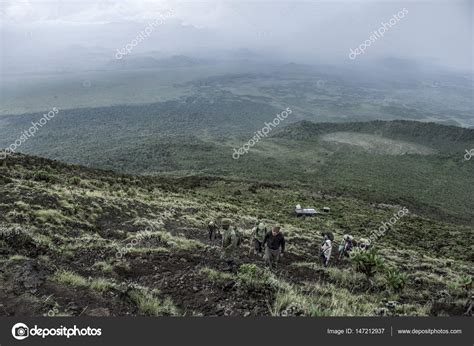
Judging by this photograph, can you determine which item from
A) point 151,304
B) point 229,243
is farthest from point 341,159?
point 151,304

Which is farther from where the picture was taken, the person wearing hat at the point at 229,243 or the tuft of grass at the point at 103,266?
the person wearing hat at the point at 229,243

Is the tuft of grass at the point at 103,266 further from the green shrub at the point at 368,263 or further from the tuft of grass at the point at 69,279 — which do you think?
the green shrub at the point at 368,263

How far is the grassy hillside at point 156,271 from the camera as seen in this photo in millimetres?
7547

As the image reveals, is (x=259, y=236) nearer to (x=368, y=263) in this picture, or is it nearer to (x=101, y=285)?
(x=368, y=263)

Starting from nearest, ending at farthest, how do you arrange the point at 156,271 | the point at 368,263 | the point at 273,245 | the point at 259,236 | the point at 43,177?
the point at 156,271 < the point at 273,245 < the point at 368,263 < the point at 259,236 < the point at 43,177

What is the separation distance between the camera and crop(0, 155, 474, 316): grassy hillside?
755 cm

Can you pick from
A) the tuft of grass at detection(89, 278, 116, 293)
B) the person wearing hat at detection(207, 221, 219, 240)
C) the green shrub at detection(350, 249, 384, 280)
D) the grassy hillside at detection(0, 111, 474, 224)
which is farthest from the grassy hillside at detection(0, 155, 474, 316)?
the grassy hillside at detection(0, 111, 474, 224)

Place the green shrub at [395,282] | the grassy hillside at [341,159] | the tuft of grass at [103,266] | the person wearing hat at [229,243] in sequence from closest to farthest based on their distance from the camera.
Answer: the tuft of grass at [103,266], the green shrub at [395,282], the person wearing hat at [229,243], the grassy hillside at [341,159]

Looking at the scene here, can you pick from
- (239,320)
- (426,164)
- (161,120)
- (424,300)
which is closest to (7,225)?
(239,320)

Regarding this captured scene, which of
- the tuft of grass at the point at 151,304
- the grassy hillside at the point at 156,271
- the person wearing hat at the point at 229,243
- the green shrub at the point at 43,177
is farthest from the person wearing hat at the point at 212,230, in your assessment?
the green shrub at the point at 43,177

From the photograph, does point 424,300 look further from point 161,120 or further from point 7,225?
point 161,120

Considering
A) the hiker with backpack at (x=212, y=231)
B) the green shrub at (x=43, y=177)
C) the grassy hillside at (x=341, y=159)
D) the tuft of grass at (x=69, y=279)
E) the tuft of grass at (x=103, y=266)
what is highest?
the tuft of grass at (x=69, y=279)

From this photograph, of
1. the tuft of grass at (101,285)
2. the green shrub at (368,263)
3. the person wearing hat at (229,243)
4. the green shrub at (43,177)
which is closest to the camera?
the tuft of grass at (101,285)

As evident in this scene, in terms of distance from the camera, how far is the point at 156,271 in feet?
33.3
